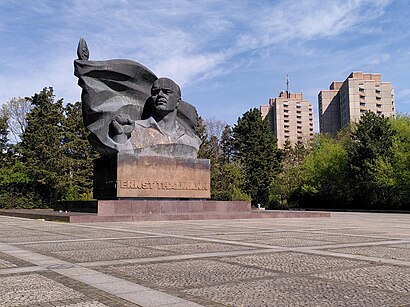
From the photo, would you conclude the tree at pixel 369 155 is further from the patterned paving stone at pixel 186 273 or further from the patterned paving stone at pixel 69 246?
the patterned paving stone at pixel 186 273

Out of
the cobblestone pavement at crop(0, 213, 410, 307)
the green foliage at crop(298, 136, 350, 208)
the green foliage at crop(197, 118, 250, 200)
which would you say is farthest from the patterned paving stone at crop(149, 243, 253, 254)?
the green foliage at crop(298, 136, 350, 208)

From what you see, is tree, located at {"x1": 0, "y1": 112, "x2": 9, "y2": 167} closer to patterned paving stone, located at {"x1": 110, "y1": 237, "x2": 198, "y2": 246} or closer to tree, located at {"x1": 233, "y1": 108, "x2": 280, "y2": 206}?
tree, located at {"x1": 233, "y1": 108, "x2": 280, "y2": 206}

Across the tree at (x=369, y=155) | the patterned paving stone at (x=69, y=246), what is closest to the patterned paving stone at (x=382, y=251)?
the patterned paving stone at (x=69, y=246)

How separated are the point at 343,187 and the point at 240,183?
11525 millimetres

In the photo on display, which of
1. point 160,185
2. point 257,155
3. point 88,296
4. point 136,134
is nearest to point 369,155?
point 257,155

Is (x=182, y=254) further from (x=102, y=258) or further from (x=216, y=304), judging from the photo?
(x=216, y=304)

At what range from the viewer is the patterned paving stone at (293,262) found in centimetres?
596

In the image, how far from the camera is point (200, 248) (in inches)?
322

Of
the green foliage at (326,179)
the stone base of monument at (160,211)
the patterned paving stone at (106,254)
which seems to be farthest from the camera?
the green foliage at (326,179)

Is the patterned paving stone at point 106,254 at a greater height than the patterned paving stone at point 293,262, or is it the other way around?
the patterned paving stone at point 293,262

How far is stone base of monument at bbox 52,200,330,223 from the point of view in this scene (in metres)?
17.6

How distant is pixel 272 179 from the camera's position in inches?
2109

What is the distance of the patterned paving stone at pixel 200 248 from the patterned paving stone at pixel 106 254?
14.4 inches

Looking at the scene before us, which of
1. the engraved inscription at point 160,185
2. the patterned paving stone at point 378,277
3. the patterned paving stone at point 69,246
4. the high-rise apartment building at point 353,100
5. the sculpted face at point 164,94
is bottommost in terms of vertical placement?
the patterned paving stone at point 69,246
